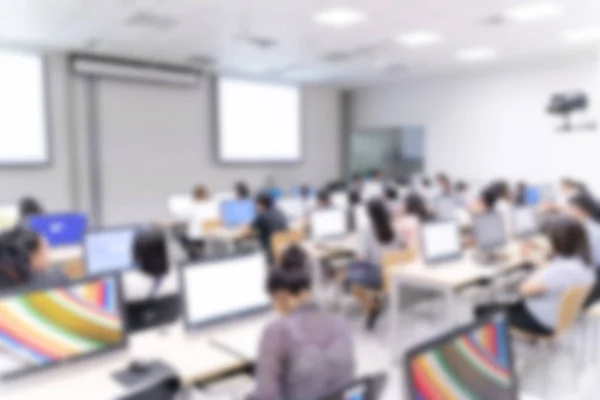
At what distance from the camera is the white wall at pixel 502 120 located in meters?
8.63

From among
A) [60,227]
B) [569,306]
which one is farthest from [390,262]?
[60,227]

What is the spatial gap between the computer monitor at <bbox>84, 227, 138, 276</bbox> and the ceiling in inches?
107

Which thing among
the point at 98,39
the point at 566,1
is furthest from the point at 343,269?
the point at 98,39

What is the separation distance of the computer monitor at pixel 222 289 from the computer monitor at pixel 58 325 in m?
0.36

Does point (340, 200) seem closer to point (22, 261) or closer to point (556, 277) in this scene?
point (556, 277)

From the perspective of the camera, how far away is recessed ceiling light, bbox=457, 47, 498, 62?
7.95 metres

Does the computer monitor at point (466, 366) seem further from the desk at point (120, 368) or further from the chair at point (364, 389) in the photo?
the desk at point (120, 368)

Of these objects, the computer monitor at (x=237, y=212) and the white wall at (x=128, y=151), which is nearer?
the computer monitor at (x=237, y=212)

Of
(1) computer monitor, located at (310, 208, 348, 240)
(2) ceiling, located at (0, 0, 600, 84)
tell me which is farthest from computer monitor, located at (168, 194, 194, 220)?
(1) computer monitor, located at (310, 208, 348, 240)

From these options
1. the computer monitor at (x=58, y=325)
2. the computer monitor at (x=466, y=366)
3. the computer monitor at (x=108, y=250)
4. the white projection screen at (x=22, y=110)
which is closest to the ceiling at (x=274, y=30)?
the white projection screen at (x=22, y=110)

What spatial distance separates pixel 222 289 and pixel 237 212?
172 inches

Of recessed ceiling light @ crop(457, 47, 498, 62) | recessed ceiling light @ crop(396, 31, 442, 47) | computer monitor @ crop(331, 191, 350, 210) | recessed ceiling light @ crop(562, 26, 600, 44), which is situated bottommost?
computer monitor @ crop(331, 191, 350, 210)

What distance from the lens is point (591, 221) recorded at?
4594mm

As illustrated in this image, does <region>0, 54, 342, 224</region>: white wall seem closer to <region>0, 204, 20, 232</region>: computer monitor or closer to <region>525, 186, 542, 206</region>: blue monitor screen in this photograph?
<region>0, 204, 20, 232</region>: computer monitor
